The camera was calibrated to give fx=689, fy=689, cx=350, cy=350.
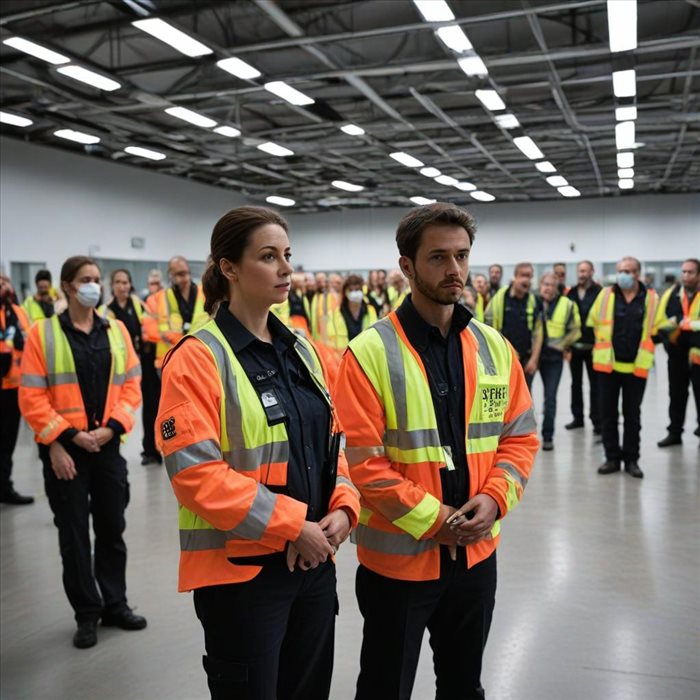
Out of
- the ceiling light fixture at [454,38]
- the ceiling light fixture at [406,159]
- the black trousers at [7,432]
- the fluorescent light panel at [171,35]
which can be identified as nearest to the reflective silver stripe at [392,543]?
the black trousers at [7,432]

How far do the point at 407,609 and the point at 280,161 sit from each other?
15118 millimetres

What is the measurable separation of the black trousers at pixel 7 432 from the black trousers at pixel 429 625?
4.53 m

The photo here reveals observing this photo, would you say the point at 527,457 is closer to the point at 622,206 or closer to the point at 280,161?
the point at 280,161

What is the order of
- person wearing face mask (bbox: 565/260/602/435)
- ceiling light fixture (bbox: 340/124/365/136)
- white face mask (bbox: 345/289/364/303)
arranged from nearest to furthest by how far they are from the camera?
person wearing face mask (bbox: 565/260/602/435) < white face mask (bbox: 345/289/364/303) < ceiling light fixture (bbox: 340/124/365/136)

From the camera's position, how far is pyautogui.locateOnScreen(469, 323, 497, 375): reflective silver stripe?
204 centimetres

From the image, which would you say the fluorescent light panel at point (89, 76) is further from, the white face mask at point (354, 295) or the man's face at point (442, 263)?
the man's face at point (442, 263)

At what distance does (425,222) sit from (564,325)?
5752 mm

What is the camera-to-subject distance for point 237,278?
1.83 meters

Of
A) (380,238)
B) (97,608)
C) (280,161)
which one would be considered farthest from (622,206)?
(97,608)

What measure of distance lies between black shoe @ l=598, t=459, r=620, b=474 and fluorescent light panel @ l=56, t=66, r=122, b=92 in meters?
7.33

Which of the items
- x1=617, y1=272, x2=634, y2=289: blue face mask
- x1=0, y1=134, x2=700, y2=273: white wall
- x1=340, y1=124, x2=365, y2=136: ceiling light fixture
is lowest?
x1=617, y1=272, x2=634, y2=289: blue face mask

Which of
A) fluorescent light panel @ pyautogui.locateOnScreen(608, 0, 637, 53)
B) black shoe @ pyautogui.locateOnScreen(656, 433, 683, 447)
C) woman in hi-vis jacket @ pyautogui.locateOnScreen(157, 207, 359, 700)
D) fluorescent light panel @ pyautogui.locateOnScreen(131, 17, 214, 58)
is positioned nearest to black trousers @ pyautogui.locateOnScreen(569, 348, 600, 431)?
black shoe @ pyautogui.locateOnScreen(656, 433, 683, 447)

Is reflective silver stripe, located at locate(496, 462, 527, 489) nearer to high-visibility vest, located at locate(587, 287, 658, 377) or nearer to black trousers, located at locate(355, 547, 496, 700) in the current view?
black trousers, located at locate(355, 547, 496, 700)

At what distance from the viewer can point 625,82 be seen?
9000mm
